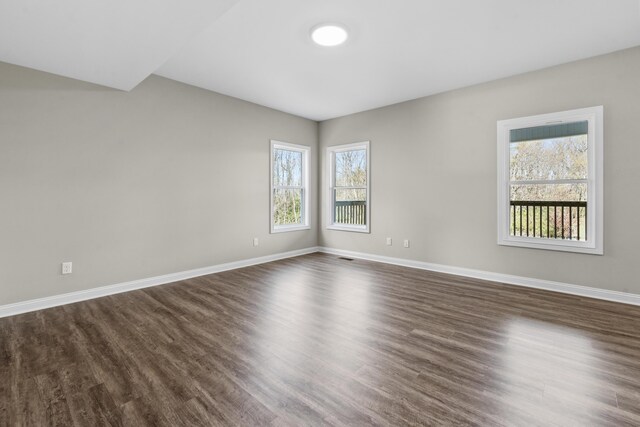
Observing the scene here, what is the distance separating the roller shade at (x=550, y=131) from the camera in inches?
137

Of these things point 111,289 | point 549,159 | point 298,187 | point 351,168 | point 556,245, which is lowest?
point 111,289

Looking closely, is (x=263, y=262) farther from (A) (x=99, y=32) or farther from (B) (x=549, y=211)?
(B) (x=549, y=211)

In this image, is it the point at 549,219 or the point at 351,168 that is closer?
the point at 549,219

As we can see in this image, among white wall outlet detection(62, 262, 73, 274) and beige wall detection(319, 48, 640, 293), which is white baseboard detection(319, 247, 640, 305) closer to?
beige wall detection(319, 48, 640, 293)

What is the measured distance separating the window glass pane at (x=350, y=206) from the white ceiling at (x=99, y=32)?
12.1 ft

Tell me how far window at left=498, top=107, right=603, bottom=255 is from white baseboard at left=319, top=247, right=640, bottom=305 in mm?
424

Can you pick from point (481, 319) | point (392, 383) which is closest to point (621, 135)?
point (481, 319)

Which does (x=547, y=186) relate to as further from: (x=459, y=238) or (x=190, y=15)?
(x=190, y=15)

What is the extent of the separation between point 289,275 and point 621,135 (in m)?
4.10

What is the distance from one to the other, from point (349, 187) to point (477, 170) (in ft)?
7.30

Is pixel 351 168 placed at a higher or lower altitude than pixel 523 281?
higher

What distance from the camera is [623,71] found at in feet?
10.4

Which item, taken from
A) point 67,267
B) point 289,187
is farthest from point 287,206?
point 67,267

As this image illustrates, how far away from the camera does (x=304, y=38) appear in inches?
116
